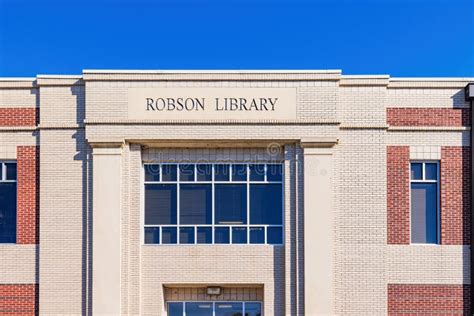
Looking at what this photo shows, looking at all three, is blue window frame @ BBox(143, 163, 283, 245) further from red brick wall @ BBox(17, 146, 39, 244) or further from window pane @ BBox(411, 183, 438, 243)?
window pane @ BBox(411, 183, 438, 243)

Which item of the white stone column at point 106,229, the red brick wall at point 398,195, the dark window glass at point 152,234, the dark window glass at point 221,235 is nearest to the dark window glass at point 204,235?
the dark window glass at point 221,235

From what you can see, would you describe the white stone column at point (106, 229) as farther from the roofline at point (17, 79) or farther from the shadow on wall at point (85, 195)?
the roofline at point (17, 79)

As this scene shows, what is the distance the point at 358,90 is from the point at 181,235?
232 inches

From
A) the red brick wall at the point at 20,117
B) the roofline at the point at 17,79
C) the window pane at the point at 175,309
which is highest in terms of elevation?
the roofline at the point at 17,79

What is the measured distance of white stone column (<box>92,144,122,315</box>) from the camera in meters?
13.5

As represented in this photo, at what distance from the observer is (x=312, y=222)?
44.8ft

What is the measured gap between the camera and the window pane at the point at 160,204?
14.2 m

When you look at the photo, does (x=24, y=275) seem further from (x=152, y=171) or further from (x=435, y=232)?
(x=435, y=232)

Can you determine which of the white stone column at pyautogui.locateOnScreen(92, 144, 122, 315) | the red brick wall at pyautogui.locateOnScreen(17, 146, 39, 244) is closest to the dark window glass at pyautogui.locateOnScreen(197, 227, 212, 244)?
the white stone column at pyautogui.locateOnScreen(92, 144, 122, 315)

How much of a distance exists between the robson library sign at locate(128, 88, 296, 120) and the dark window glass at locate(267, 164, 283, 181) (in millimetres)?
1293

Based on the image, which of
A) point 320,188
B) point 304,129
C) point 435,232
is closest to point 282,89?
point 304,129

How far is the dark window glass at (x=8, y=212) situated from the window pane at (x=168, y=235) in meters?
3.87

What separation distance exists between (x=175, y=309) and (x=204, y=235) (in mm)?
2044

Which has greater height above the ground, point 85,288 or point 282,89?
point 282,89
